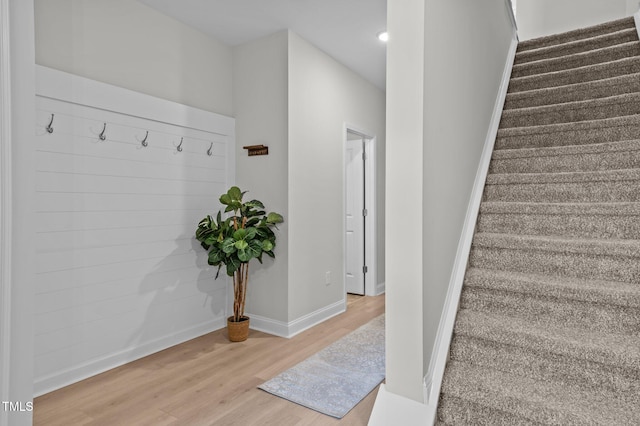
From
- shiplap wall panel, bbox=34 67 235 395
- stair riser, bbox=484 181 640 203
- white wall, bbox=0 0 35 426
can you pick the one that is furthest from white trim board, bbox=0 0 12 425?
stair riser, bbox=484 181 640 203

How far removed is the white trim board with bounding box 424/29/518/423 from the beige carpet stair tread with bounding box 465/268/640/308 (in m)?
0.11

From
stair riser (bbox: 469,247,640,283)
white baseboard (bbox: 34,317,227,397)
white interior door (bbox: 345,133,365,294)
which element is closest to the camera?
stair riser (bbox: 469,247,640,283)

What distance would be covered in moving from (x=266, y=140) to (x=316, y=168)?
0.55 meters

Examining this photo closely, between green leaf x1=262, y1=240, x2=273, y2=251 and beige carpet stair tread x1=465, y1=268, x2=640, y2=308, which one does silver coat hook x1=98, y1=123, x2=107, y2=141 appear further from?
beige carpet stair tread x1=465, y1=268, x2=640, y2=308

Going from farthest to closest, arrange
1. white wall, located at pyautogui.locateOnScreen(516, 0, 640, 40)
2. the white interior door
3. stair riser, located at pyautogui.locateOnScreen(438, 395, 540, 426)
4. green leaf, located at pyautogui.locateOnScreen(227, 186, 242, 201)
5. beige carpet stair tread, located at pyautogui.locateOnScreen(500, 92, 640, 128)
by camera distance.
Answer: the white interior door → white wall, located at pyautogui.locateOnScreen(516, 0, 640, 40) → green leaf, located at pyautogui.locateOnScreen(227, 186, 242, 201) → beige carpet stair tread, located at pyautogui.locateOnScreen(500, 92, 640, 128) → stair riser, located at pyautogui.locateOnScreen(438, 395, 540, 426)

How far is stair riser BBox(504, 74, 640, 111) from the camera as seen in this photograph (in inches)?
107

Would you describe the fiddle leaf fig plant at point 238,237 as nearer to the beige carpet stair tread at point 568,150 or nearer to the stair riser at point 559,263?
the stair riser at point 559,263

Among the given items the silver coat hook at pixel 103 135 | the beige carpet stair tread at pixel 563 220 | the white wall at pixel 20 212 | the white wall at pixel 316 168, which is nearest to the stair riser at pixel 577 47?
the white wall at pixel 316 168

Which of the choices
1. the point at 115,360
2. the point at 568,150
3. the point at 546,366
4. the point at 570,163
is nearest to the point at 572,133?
the point at 568,150

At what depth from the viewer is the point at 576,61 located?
3.21 meters

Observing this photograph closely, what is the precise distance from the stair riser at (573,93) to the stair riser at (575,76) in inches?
7.1

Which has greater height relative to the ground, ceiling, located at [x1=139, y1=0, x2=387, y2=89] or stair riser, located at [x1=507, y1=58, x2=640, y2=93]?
ceiling, located at [x1=139, y1=0, x2=387, y2=89]

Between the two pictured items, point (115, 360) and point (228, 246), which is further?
point (228, 246)

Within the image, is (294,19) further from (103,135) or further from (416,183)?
(416,183)
